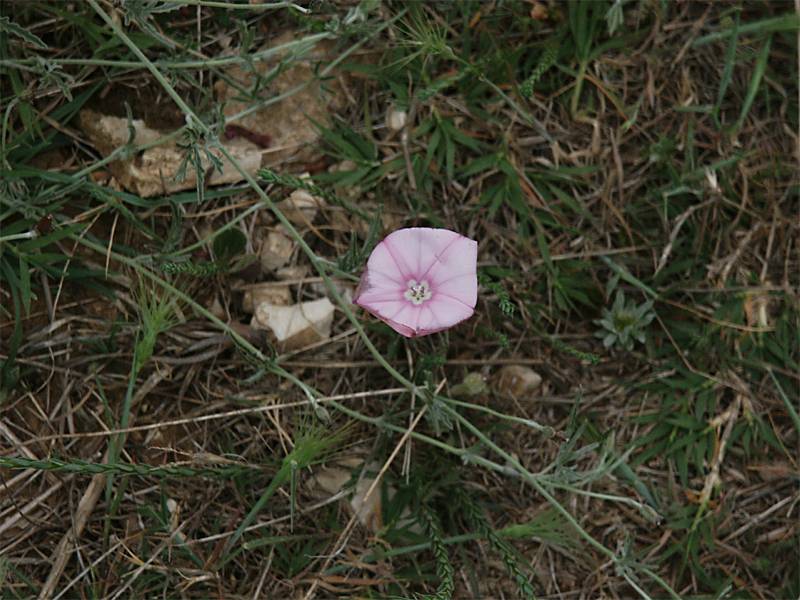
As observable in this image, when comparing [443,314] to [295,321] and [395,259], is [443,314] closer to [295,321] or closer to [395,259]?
[395,259]

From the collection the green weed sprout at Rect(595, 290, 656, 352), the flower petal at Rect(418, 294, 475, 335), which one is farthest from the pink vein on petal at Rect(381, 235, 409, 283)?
the green weed sprout at Rect(595, 290, 656, 352)

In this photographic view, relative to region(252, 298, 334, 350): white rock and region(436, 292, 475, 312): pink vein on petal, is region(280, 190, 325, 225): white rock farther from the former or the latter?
region(436, 292, 475, 312): pink vein on petal

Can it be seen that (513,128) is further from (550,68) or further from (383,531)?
(383,531)

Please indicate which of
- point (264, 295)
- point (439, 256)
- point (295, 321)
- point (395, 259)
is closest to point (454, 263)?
point (439, 256)

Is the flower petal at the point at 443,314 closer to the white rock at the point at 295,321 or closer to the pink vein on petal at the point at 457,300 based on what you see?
the pink vein on petal at the point at 457,300

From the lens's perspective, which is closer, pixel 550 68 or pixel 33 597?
pixel 33 597

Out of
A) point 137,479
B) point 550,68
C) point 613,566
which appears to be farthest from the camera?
point 550,68

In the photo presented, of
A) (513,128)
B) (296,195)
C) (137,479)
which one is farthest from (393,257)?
(137,479)
